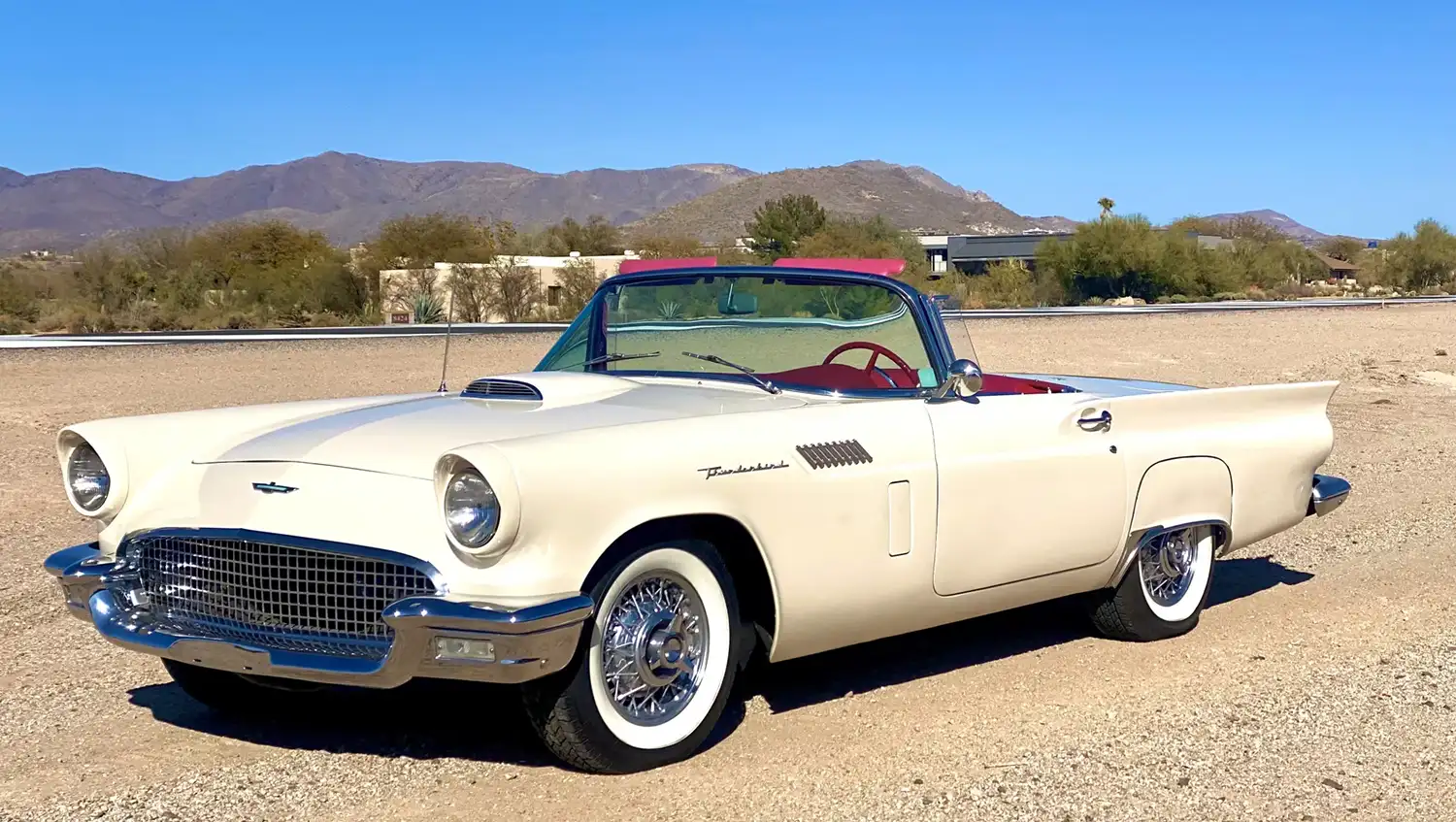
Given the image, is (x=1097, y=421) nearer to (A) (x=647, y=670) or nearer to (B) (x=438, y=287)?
(A) (x=647, y=670)

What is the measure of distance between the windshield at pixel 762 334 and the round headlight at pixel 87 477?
1685mm

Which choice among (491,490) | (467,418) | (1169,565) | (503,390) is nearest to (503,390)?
(503,390)

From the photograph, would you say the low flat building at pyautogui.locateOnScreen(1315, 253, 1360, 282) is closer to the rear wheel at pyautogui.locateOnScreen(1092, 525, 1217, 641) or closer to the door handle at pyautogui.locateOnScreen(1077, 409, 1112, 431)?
→ the rear wheel at pyautogui.locateOnScreen(1092, 525, 1217, 641)

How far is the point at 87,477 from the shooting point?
15.4 ft

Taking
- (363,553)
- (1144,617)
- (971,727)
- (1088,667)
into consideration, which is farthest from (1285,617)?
(363,553)

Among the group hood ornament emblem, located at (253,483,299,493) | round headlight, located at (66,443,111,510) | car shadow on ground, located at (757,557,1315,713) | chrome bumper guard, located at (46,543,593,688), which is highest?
hood ornament emblem, located at (253,483,299,493)

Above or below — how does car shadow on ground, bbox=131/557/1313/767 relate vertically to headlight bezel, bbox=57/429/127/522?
below

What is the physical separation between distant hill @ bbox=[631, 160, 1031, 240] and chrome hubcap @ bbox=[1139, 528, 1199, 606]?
118 meters

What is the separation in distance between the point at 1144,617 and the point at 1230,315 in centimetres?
3063

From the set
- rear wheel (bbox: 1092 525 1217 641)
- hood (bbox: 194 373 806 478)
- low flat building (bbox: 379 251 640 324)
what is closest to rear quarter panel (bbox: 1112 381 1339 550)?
rear wheel (bbox: 1092 525 1217 641)

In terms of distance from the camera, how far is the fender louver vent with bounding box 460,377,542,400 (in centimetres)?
500

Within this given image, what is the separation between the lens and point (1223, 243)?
3009 inches

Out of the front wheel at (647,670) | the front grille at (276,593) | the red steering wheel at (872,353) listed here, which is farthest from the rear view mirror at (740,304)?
the front grille at (276,593)

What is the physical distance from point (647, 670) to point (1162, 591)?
2.59m
